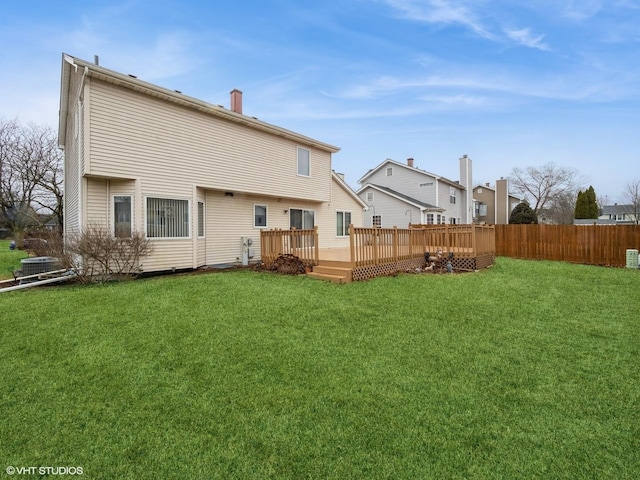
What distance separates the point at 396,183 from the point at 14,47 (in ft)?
83.3

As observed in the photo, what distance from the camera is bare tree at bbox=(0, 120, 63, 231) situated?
73.4 ft

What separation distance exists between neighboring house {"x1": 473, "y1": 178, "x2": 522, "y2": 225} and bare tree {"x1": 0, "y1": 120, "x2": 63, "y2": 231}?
37747mm

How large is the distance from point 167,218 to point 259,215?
3931 millimetres

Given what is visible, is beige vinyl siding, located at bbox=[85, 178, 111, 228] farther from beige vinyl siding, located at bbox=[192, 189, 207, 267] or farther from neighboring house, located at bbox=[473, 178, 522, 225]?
neighboring house, located at bbox=[473, 178, 522, 225]

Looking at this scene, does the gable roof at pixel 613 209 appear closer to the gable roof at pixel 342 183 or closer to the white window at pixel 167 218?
the gable roof at pixel 342 183

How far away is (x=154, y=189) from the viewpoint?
964 cm

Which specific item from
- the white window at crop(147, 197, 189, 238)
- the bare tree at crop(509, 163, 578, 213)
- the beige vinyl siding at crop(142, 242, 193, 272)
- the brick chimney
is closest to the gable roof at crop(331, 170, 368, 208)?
the brick chimney

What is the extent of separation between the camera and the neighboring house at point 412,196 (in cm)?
2617

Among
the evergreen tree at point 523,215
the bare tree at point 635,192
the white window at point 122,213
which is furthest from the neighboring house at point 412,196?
the bare tree at point 635,192

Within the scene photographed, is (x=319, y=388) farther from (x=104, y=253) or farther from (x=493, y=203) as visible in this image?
(x=493, y=203)

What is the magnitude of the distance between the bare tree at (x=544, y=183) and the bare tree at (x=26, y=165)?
53607 mm

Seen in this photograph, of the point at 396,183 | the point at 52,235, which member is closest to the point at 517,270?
the point at 52,235

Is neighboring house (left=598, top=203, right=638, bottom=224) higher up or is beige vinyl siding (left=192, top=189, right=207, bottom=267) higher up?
neighboring house (left=598, top=203, right=638, bottom=224)

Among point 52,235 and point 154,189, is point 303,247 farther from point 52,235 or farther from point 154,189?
point 52,235
